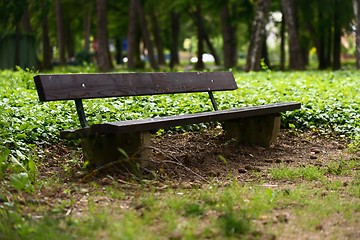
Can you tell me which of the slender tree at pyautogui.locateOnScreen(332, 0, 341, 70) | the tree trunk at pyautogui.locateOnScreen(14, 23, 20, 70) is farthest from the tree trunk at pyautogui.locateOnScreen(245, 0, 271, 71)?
the tree trunk at pyautogui.locateOnScreen(14, 23, 20, 70)

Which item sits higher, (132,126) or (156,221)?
(132,126)

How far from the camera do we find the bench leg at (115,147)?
596 cm

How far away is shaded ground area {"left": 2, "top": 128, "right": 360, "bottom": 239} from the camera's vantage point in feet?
14.8

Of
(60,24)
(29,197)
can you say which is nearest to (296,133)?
(29,197)

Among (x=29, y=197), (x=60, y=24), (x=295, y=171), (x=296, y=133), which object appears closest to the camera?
(x=29, y=197)

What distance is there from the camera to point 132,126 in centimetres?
560

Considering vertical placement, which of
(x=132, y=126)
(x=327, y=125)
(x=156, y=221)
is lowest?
(x=327, y=125)

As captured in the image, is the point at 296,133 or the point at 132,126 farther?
the point at 296,133

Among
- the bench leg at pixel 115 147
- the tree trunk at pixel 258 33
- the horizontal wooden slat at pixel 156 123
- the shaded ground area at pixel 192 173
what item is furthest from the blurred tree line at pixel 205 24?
the bench leg at pixel 115 147

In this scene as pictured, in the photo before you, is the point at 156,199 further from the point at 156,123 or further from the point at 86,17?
the point at 86,17

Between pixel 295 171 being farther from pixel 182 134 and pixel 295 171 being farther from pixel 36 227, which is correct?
pixel 36 227

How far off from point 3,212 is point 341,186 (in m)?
2.83

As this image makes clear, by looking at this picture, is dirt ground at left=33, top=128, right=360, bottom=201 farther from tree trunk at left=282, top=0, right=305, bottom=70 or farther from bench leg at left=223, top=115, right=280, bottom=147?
tree trunk at left=282, top=0, right=305, bottom=70

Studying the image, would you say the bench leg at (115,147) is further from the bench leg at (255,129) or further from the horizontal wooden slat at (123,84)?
the bench leg at (255,129)
